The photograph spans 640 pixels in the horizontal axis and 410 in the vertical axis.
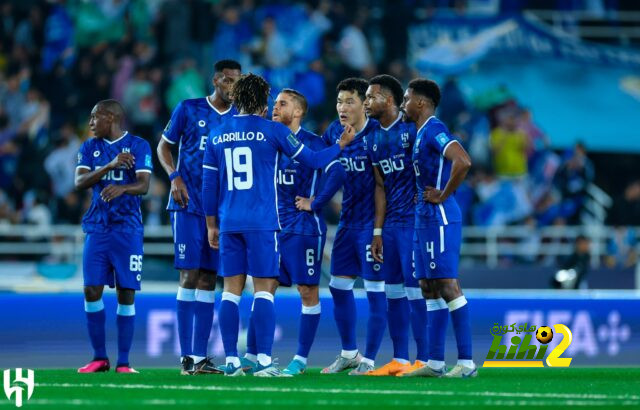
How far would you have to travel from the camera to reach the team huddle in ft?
35.8

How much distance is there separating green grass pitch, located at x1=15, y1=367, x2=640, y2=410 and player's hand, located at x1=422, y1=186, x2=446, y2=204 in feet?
4.77

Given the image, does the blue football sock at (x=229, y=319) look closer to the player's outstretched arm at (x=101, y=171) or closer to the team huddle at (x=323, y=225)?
the team huddle at (x=323, y=225)

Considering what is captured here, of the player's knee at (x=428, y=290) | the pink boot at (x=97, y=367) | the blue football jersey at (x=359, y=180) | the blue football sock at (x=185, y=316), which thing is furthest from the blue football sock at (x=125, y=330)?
the player's knee at (x=428, y=290)

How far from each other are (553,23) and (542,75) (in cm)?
121

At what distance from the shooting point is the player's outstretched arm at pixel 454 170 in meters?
10.7

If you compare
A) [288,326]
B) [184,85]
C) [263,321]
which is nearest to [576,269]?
[288,326]

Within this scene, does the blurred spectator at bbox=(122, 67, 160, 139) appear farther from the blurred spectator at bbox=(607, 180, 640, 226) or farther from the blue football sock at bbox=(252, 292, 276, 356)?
the blue football sock at bbox=(252, 292, 276, 356)

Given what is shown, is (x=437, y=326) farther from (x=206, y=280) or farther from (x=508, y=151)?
(x=508, y=151)

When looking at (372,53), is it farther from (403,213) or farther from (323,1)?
(403,213)

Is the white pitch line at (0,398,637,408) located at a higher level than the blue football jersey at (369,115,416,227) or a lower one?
lower

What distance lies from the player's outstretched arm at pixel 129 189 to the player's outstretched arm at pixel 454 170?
249cm

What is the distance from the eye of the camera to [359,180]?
38.5ft

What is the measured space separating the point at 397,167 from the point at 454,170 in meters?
0.88

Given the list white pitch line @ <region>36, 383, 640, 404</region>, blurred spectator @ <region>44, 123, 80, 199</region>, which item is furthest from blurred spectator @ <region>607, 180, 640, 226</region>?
white pitch line @ <region>36, 383, 640, 404</region>
